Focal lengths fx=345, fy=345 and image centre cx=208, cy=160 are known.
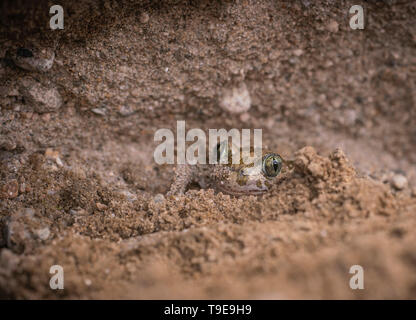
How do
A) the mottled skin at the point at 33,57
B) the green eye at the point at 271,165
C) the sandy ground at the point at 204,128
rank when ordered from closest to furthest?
the sandy ground at the point at 204,128 → the mottled skin at the point at 33,57 → the green eye at the point at 271,165

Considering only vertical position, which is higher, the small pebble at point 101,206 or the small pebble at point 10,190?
the small pebble at point 10,190

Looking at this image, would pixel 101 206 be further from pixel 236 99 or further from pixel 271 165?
pixel 236 99

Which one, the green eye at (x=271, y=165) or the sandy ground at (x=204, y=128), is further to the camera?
the green eye at (x=271, y=165)

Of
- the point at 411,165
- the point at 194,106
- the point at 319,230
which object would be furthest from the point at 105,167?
the point at 411,165

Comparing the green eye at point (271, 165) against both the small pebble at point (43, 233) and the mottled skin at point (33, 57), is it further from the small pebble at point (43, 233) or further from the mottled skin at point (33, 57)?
the mottled skin at point (33, 57)

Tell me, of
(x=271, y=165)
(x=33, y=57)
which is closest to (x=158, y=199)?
(x=271, y=165)

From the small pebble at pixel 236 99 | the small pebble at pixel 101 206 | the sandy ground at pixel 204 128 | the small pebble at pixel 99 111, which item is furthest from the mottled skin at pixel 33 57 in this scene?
the small pebble at pixel 236 99
